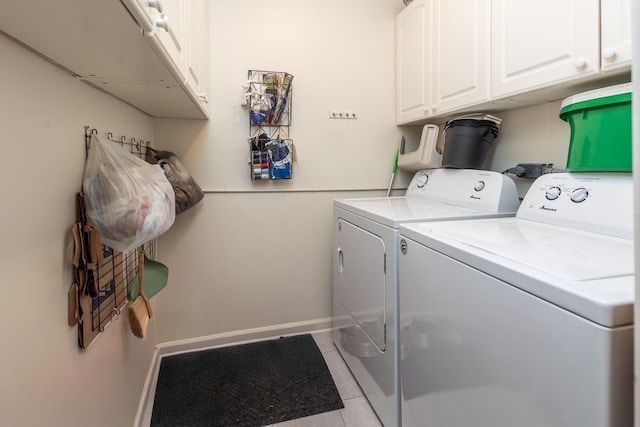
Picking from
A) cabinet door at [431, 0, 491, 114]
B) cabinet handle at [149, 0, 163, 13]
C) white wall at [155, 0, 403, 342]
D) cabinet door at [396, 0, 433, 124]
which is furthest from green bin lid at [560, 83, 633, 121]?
cabinet handle at [149, 0, 163, 13]

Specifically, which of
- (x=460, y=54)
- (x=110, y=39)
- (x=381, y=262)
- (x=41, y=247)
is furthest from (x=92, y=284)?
(x=460, y=54)

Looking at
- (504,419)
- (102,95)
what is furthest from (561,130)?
(102,95)

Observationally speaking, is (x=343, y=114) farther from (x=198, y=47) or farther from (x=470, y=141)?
(x=198, y=47)

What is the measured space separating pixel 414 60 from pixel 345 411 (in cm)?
215

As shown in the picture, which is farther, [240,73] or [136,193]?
[240,73]

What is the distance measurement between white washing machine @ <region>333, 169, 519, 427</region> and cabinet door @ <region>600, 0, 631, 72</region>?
1.96ft

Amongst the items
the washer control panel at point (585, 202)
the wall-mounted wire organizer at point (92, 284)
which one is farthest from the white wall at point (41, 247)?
the washer control panel at point (585, 202)

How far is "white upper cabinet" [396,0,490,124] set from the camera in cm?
152

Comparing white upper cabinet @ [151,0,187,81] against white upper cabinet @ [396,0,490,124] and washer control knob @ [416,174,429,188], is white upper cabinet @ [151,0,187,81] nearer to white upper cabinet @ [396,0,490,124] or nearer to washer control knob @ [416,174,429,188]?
white upper cabinet @ [396,0,490,124]

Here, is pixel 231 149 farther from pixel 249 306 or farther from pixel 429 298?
pixel 429 298

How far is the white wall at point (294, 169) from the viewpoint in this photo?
79.0 inches

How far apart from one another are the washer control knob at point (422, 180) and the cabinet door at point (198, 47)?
144 centimetres

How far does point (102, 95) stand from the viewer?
46.9 inches

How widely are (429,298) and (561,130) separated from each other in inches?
44.1
